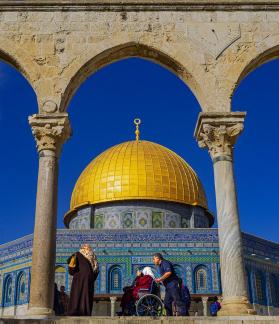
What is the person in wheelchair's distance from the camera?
8078 mm

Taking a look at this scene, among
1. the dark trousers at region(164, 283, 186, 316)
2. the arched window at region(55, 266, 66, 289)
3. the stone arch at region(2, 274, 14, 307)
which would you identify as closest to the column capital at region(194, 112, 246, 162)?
the dark trousers at region(164, 283, 186, 316)

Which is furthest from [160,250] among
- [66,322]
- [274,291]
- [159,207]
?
[66,322]

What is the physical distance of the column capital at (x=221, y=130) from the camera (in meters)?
8.34

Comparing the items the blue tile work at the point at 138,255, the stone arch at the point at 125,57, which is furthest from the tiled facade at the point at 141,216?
the stone arch at the point at 125,57

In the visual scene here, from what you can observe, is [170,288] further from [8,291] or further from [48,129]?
[8,291]

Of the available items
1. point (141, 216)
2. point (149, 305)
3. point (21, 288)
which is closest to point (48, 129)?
point (149, 305)

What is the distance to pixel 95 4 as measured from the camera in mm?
9211

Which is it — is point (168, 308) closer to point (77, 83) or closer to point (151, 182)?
point (77, 83)

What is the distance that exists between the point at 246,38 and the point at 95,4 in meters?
2.82

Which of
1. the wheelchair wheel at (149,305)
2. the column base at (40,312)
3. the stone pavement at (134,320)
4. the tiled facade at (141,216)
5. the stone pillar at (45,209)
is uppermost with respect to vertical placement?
the tiled facade at (141,216)

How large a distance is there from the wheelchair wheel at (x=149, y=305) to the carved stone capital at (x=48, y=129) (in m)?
2.74

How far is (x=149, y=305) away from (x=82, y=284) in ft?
3.99

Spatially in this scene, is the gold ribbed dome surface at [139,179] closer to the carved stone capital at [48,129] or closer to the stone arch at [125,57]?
the stone arch at [125,57]

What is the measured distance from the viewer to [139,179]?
1088 inches
